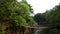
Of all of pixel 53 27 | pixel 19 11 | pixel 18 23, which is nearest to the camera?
pixel 18 23

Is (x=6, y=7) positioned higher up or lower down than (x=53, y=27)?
higher up

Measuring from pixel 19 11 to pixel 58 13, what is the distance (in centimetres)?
867

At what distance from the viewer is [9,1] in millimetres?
11484

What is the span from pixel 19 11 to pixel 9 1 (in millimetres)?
10894

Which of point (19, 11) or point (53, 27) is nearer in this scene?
point (19, 11)

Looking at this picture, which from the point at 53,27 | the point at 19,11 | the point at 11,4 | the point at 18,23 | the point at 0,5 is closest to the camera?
the point at 0,5

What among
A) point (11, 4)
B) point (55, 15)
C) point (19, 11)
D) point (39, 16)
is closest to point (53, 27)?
point (55, 15)

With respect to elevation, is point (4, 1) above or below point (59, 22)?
above

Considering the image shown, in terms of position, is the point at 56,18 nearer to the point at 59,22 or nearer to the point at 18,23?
the point at 59,22

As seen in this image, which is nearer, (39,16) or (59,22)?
(59,22)

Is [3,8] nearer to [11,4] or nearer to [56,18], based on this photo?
[11,4]

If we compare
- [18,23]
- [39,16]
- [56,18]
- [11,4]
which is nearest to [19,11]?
[18,23]

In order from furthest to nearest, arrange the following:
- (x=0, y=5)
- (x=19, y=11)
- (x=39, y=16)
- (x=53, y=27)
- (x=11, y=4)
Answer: (x=39, y=16)
(x=53, y=27)
(x=19, y=11)
(x=11, y=4)
(x=0, y=5)

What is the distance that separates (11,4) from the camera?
11.9 metres
